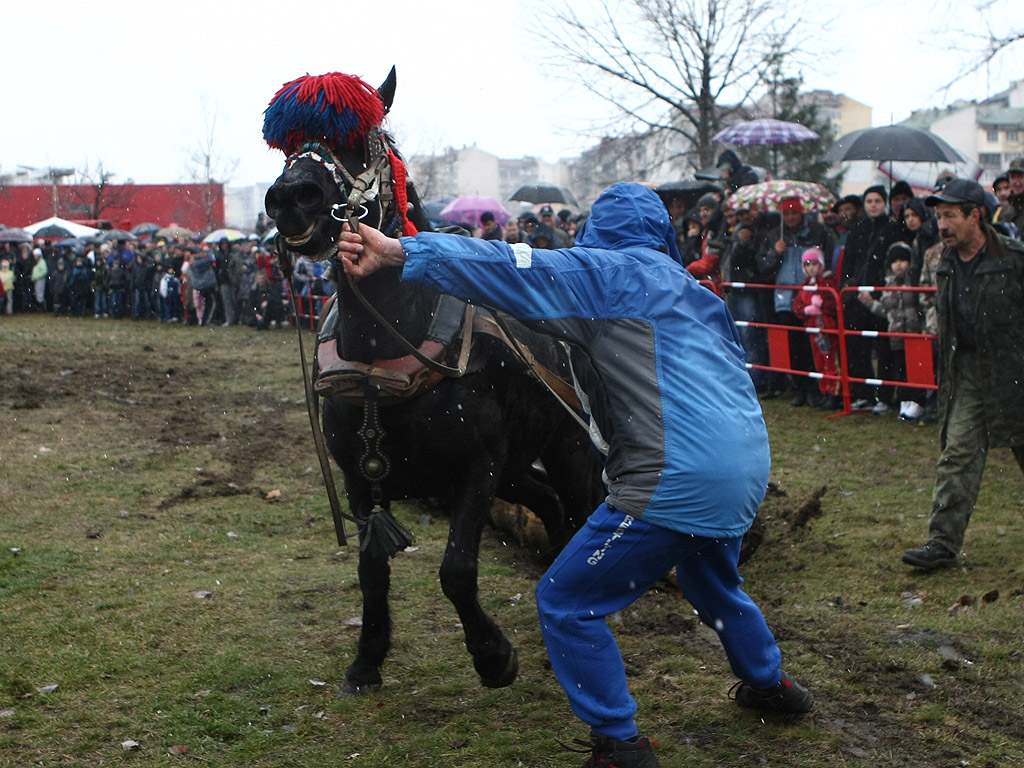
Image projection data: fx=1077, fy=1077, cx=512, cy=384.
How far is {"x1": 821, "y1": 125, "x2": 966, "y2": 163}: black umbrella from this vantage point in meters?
12.8

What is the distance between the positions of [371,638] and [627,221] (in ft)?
7.12

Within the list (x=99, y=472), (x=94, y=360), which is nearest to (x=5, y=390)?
(x=94, y=360)

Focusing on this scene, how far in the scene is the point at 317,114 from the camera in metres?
3.79

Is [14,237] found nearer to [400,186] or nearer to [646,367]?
[400,186]

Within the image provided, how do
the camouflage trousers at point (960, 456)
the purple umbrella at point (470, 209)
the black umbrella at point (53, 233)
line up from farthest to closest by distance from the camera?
the black umbrella at point (53, 233) → the purple umbrella at point (470, 209) → the camouflage trousers at point (960, 456)

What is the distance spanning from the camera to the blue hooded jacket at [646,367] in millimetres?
3291

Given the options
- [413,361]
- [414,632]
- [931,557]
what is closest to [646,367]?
[413,361]

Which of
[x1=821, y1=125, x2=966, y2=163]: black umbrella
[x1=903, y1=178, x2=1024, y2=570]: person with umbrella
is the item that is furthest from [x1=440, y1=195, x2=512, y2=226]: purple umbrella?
[x1=903, y1=178, x2=1024, y2=570]: person with umbrella

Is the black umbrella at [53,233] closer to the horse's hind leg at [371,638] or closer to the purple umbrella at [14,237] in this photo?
the purple umbrella at [14,237]

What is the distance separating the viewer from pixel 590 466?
564 centimetres

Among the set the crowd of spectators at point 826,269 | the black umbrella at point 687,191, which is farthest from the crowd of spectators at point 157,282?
the crowd of spectators at point 826,269

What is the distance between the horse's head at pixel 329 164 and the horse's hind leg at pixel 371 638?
1.52 meters

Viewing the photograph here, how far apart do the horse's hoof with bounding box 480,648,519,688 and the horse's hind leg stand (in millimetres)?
475

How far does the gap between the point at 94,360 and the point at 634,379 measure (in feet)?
45.8
